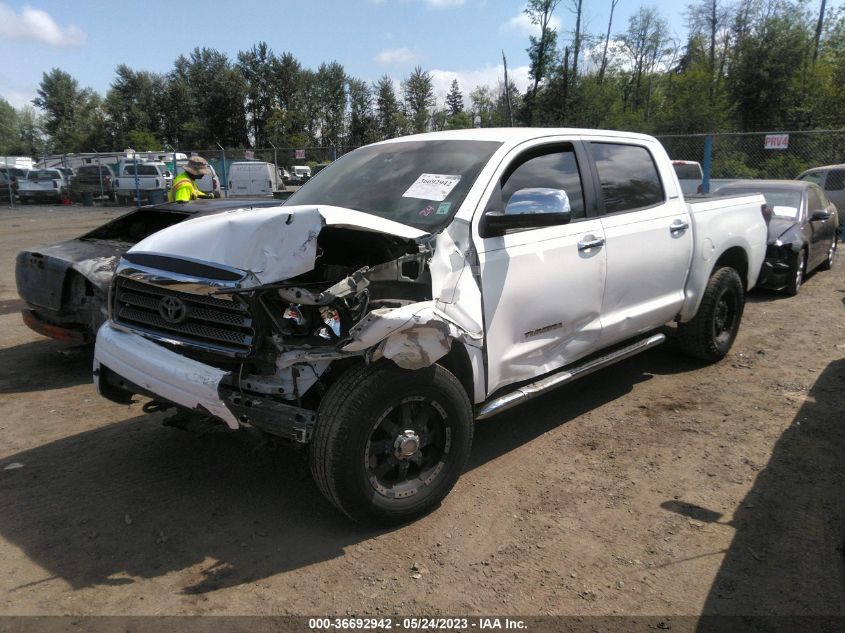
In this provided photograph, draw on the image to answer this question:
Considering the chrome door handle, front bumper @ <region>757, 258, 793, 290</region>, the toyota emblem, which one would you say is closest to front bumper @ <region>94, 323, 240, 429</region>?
the toyota emblem

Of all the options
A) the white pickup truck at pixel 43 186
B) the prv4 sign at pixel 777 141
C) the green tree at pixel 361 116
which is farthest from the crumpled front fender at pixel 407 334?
the green tree at pixel 361 116

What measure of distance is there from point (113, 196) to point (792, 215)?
29.4 meters

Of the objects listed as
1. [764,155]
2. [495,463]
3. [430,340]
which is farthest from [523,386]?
[764,155]

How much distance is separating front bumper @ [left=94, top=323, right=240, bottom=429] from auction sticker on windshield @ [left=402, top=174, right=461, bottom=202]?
153 cm

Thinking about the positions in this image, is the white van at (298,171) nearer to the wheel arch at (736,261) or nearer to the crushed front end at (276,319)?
the wheel arch at (736,261)

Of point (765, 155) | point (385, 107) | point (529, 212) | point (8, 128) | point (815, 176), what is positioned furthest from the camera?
point (8, 128)

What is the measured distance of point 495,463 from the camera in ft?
13.3

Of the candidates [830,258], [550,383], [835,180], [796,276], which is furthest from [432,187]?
[835,180]

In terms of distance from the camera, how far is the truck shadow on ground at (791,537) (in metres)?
2.73

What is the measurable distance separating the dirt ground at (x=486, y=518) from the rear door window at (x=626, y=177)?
63.2 inches

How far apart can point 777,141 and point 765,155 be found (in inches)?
137

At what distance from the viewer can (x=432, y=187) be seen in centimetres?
373

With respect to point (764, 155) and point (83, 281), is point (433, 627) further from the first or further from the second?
point (764, 155)

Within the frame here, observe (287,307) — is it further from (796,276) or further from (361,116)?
(361,116)
